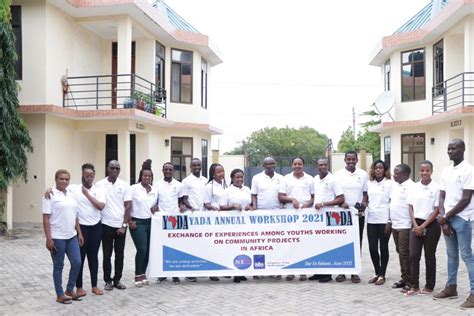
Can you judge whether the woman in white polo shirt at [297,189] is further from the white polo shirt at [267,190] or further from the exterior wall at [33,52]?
the exterior wall at [33,52]

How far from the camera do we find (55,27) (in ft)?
41.0

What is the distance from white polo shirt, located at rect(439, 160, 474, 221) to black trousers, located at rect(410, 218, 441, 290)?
1.28 ft

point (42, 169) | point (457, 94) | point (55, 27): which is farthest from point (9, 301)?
point (457, 94)

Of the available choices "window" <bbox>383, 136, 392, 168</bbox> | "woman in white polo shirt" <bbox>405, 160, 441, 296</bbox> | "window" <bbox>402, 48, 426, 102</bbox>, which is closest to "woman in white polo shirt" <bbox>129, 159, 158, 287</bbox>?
"woman in white polo shirt" <bbox>405, 160, 441, 296</bbox>

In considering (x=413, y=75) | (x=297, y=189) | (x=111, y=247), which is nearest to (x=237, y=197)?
(x=297, y=189)

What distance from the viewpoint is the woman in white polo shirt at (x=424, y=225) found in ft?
18.5

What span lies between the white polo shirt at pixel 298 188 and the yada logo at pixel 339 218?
390 millimetres

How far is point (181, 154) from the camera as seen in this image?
1720cm

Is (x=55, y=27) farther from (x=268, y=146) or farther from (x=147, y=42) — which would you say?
(x=268, y=146)

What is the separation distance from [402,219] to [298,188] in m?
1.46

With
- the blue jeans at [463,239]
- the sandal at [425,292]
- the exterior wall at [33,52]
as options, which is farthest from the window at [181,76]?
the blue jeans at [463,239]

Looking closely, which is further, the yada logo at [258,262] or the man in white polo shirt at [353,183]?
the yada logo at [258,262]

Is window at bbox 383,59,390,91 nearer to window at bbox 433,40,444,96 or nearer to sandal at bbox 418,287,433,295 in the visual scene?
window at bbox 433,40,444,96

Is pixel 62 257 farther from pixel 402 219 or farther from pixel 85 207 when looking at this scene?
pixel 402 219
